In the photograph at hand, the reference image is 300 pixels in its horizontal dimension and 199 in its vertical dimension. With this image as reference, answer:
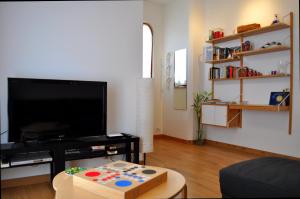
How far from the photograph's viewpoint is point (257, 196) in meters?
0.44

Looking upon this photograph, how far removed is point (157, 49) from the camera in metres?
4.65

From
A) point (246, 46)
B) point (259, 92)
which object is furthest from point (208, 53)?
point (259, 92)

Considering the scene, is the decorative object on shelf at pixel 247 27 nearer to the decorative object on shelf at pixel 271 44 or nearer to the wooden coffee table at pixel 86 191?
the decorative object on shelf at pixel 271 44

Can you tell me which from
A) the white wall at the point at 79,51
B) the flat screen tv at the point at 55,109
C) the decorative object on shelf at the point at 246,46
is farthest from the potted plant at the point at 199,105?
the flat screen tv at the point at 55,109

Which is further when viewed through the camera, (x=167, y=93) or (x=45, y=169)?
(x=167, y=93)

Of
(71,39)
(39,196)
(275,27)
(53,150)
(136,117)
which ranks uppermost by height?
(275,27)

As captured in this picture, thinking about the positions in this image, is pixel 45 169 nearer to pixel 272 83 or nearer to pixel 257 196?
pixel 257 196

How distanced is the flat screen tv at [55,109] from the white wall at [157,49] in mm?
2432

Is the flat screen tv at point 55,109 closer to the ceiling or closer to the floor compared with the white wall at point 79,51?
closer to the floor

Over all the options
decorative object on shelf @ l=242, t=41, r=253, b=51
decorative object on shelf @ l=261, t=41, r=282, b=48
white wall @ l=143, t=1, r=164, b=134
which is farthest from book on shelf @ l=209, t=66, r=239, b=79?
white wall @ l=143, t=1, r=164, b=134

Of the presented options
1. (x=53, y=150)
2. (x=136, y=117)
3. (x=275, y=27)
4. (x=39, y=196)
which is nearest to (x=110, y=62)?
(x=136, y=117)

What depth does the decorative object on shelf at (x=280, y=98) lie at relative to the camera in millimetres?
2762

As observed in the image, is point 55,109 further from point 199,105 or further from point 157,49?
point 157,49

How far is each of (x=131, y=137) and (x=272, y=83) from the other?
6.36ft
